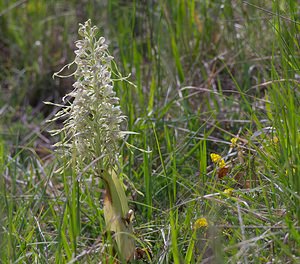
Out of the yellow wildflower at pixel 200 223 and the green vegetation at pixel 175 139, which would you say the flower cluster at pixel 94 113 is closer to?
the green vegetation at pixel 175 139

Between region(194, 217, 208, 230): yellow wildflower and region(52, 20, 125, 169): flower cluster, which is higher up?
region(52, 20, 125, 169): flower cluster

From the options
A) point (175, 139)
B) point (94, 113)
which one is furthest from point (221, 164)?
point (175, 139)

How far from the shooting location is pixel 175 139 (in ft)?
9.59

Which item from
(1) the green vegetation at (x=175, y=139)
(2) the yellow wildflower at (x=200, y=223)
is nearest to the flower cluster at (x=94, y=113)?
(1) the green vegetation at (x=175, y=139)

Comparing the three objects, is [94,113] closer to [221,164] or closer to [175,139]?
[221,164]

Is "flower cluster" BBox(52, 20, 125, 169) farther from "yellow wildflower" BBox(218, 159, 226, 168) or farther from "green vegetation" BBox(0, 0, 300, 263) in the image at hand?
"yellow wildflower" BBox(218, 159, 226, 168)

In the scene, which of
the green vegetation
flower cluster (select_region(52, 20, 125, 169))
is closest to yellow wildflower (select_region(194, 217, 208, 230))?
the green vegetation

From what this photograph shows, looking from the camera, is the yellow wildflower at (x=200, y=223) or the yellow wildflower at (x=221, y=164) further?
the yellow wildflower at (x=221, y=164)

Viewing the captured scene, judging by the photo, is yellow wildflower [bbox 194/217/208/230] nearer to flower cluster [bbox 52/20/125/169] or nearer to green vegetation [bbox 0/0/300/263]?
green vegetation [bbox 0/0/300/263]

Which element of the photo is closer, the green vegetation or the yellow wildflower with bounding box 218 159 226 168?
the green vegetation

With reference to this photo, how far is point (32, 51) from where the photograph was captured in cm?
461

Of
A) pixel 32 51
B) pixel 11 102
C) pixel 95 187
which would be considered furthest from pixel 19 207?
pixel 32 51

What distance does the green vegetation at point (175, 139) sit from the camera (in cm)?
195

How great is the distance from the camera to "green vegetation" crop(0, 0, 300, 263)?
6.41 ft
